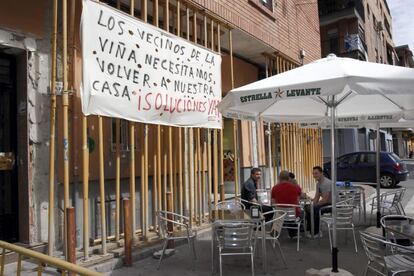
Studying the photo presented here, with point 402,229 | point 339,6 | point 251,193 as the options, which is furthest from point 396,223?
point 339,6

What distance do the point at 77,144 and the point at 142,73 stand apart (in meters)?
1.42

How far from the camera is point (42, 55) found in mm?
5984

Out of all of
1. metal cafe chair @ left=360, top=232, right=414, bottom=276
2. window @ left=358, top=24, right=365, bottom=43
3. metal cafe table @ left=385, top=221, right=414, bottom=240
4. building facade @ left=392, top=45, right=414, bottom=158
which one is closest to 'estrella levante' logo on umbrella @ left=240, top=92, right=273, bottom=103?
metal cafe chair @ left=360, top=232, right=414, bottom=276

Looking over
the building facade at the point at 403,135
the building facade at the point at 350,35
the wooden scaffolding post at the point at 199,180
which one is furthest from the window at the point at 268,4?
the building facade at the point at 403,135

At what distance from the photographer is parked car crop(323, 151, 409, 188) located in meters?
17.7

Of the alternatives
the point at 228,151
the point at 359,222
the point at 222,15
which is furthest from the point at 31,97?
the point at 228,151

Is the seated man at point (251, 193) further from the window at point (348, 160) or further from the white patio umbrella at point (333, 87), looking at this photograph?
the window at point (348, 160)

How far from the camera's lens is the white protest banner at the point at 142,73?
552 centimetres

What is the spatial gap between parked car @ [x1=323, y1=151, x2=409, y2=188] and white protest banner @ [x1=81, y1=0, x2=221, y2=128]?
1210 cm

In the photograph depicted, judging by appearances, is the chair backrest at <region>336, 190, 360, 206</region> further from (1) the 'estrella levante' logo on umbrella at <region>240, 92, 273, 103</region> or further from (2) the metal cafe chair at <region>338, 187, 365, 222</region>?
(1) the 'estrella levante' logo on umbrella at <region>240, 92, 273, 103</region>

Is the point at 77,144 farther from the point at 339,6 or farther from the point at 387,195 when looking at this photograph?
the point at 339,6

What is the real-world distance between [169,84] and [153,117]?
27.0 inches

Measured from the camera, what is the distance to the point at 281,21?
12.3 m

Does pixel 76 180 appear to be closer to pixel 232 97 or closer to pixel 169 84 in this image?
pixel 169 84
